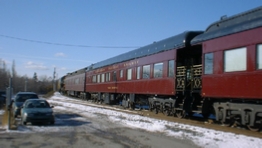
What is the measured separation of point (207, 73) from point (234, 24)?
2424 millimetres

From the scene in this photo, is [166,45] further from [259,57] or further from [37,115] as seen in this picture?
[37,115]

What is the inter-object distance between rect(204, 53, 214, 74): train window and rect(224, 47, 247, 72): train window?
0.84 meters

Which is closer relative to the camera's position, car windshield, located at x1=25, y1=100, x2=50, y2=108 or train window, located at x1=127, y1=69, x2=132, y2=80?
car windshield, located at x1=25, y1=100, x2=50, y2=108

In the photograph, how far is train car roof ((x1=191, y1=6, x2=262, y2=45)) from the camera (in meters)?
10.6

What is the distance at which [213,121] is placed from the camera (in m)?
13.3

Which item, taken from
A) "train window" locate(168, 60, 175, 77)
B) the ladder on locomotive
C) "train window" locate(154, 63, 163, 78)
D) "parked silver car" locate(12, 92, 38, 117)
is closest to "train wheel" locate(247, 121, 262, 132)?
the ladder on locomotive

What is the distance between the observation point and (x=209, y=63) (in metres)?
12.4

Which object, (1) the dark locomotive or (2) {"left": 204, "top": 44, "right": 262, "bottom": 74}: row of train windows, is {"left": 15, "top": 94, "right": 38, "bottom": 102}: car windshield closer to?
(1) the dark locomotive

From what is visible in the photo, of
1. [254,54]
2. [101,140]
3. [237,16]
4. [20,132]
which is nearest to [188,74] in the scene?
[237,16]

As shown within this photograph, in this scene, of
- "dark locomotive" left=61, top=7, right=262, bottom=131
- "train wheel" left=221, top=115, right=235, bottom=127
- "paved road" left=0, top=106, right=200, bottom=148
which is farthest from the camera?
"train wheel" left=221, top=115, right=235, bottom=127

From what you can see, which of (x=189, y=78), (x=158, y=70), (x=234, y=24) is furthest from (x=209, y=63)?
(x=158, y=70)

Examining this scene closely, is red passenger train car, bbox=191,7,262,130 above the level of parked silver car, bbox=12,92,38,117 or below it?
above

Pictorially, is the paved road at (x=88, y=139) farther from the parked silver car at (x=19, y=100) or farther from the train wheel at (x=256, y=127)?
the parked silver car at (x=19, y=100)

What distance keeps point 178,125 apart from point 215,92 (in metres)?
2.15
